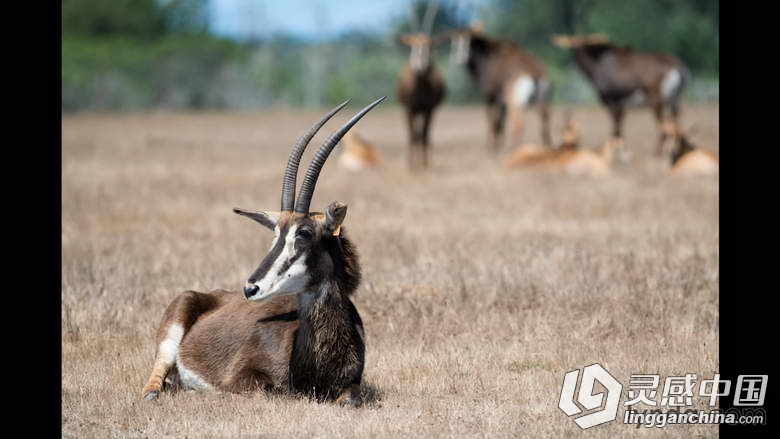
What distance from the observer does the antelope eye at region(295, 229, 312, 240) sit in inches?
272

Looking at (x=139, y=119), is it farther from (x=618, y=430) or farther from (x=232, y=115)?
(x=618, y=430)

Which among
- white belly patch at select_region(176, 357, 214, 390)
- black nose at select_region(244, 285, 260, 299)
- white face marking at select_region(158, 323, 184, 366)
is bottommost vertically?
white belly patch at select_region(176, 357, 214, 390)

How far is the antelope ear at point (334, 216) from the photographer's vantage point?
7.08m

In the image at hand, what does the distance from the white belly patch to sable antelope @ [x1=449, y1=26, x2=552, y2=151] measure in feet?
65.4

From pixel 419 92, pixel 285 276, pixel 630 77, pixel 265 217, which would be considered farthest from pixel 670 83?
pixel 285 276

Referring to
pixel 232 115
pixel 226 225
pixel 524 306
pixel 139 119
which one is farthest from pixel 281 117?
pixel 524 306

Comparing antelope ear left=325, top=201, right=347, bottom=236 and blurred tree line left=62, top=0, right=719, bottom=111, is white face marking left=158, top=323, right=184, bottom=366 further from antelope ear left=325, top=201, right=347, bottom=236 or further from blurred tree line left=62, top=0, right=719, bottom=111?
blurred tree line left=62, top=0, right=719, bottom=111

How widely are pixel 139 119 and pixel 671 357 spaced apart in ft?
121

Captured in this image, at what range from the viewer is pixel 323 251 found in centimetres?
713

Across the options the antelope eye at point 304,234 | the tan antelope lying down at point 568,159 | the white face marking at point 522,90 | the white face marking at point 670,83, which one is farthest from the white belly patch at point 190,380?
the white face marking at point 522,90

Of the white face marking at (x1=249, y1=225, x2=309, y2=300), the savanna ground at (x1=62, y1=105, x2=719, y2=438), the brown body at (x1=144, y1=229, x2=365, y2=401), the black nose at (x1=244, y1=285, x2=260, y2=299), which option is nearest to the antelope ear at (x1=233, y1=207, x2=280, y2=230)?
the white face marking at (x1=249, y1=225, x2=309, y2=300)

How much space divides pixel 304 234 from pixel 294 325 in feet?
2.52

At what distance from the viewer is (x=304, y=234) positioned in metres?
6.95

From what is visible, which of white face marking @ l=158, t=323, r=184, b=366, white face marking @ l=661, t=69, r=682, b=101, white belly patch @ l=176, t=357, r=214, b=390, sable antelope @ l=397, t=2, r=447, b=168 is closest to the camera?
white belly patch @ l=176, t=357, r=214, b=390
